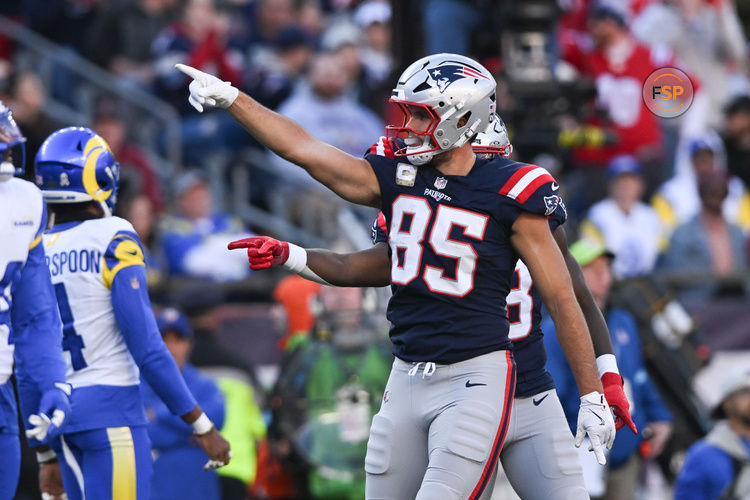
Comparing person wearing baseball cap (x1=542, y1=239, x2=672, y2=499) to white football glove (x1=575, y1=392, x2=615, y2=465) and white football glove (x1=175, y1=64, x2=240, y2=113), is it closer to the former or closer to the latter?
white football glove (x1=575, y1=392, x2=615, y2=465)

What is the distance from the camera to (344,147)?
39.3 feet

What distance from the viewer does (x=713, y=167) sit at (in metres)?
11.7

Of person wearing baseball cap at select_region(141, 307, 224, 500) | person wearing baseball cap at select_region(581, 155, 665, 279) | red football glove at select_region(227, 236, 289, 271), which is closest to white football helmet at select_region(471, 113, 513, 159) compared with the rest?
red football glove at select_region(227, 236, 289, 271)

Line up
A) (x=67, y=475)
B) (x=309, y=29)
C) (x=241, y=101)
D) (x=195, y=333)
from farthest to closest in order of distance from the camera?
(x=309, y=29) < (x=195, y=333) < (x=67, y=475) < (x=241, y=101)

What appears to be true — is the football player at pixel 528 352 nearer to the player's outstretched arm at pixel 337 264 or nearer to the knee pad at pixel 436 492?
the player's outstretched arm at pixel 337 264

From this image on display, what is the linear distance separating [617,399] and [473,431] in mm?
702

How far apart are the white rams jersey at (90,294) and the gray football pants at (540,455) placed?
1632mm

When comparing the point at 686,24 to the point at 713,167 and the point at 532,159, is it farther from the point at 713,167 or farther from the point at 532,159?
the point at 532,159

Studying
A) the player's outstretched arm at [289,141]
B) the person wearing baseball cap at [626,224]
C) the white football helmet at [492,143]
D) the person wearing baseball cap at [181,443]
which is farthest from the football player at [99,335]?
the person wearing baseball cap at [626,224]

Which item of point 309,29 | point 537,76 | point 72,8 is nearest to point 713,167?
point 537,76

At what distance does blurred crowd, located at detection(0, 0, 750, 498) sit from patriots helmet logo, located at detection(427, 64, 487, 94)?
9.39ft

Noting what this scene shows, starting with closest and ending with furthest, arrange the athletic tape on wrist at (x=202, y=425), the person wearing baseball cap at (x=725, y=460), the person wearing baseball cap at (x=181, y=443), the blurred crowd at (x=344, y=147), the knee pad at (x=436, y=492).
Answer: the knee pad at (x=436, y=492)
the athletic tape on wrist at (x=202, y=425)
the person wearing baseball cap at (x=181, y=443)
the person wearing baseball cap at (x=725, y=460)
the blurred crowd at (x=344, y=147)

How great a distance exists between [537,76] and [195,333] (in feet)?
8.91

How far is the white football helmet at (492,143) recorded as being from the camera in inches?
231
